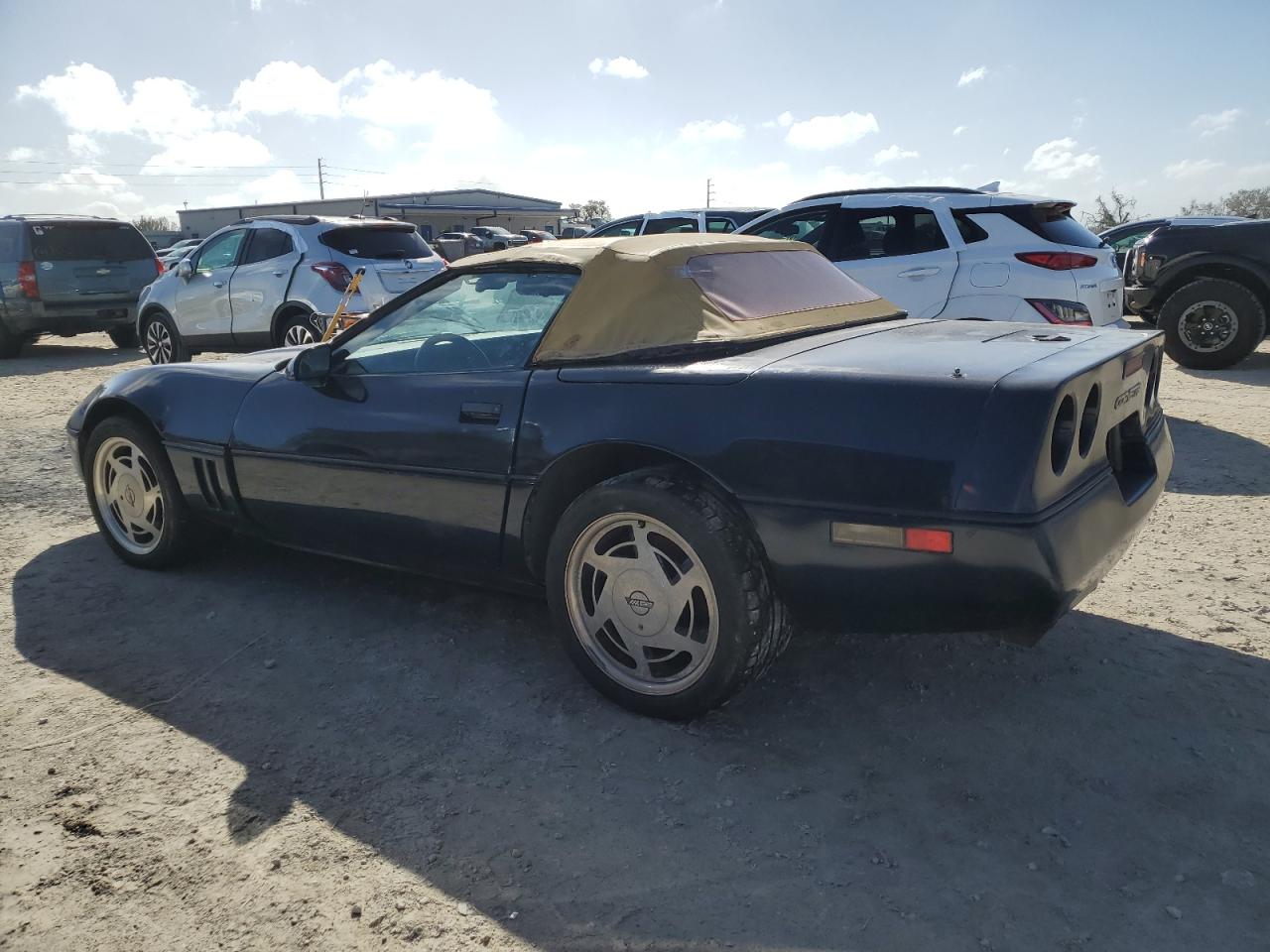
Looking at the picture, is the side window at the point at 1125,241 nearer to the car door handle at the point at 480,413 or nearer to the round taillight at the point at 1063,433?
the round taillight at the point at 1063,433

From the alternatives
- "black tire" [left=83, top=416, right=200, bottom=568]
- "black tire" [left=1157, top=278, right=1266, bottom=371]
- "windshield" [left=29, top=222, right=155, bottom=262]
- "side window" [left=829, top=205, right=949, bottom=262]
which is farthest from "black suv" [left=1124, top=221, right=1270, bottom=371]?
"windshield" [left=29, top=222, right=155, bottom=262]

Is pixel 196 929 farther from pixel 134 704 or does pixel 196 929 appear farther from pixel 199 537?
pixel 199 537

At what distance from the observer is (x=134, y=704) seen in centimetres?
298

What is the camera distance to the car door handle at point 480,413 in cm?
300

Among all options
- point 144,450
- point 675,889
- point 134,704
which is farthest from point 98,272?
point 675,889

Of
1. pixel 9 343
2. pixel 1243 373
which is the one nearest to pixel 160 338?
pixel 9 343

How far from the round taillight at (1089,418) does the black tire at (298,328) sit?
7273 millimetres

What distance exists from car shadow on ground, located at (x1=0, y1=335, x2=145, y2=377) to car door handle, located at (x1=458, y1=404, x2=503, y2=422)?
31.9 feet

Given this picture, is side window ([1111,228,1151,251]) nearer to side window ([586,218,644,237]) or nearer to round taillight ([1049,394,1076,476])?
side window ([586,218,644,237])

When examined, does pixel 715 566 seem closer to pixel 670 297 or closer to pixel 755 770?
pixel 755 770

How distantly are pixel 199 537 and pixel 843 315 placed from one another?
286 centimetres

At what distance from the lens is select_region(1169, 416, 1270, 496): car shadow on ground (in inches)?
200

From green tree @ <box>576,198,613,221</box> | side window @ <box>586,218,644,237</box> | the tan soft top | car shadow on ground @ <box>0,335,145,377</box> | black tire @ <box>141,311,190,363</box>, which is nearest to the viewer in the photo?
the tan soft top

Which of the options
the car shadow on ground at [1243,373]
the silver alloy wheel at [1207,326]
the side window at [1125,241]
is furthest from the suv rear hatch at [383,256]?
the side window at [1125,241]
